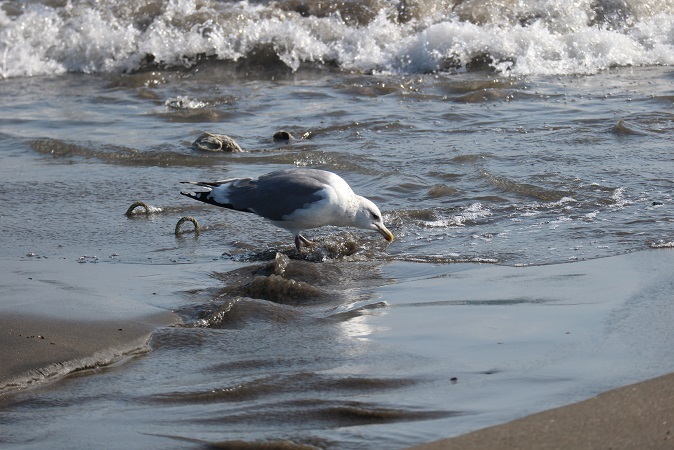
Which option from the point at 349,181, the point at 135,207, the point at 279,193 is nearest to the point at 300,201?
the point at 279,193

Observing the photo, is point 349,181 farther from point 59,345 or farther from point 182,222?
point 59,345

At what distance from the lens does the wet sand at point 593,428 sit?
259 centimetres

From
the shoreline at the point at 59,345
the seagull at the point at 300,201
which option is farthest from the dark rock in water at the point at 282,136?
the shoreline at the point at 59,345

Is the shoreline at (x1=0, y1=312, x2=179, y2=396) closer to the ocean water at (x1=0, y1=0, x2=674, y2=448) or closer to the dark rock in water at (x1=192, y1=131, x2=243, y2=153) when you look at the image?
the ocean water at (x1=0, y1=0, x2=674, y2=448)

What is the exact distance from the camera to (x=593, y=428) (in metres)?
2.68

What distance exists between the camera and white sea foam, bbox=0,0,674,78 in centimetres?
1228

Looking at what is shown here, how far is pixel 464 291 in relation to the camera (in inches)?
180

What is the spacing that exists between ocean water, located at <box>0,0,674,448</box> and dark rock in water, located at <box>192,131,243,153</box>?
0.20 feet

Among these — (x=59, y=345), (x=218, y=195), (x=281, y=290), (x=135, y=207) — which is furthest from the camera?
(x=135, y=207)

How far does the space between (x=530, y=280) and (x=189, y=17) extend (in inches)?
387

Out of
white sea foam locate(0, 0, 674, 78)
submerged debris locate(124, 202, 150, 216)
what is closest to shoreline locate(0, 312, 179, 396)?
submerged debris locate(124, 202, 150, 216)

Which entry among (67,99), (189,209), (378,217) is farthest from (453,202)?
(67,99)

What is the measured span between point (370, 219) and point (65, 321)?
2.12 meters

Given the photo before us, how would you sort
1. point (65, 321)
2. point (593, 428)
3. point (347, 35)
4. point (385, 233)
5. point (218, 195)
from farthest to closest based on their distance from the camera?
point (347, 35) < point (218, 195) < point (385, 233) < point (65, 321) < point (593, 428)
